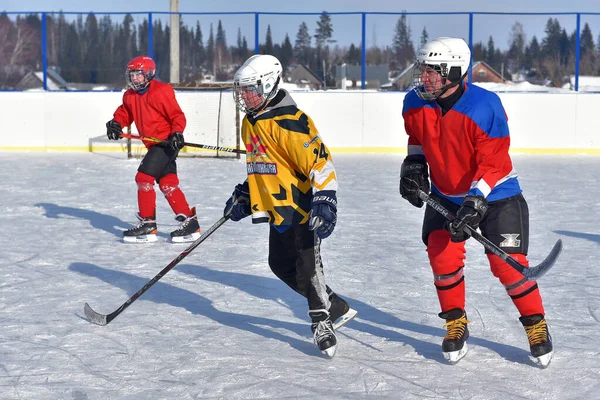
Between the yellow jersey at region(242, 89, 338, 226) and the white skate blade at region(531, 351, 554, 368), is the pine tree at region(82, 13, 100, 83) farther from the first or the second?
the white skate blade at region(531, 351, 554, 368)

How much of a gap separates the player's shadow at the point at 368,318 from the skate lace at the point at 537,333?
10cm

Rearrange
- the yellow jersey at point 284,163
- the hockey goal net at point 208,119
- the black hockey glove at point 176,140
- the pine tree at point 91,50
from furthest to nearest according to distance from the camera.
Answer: the pine tree at point 91,50, the hockey goal net at point 208,119, the black hockey glove at point 176,140, the yellow jersey at point 284,163

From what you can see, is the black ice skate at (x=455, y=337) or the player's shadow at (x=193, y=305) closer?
the black ice skate at (x=455, y=337)

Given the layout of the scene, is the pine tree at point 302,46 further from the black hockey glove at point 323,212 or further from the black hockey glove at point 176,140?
→ the black hockey glove at point 323,212

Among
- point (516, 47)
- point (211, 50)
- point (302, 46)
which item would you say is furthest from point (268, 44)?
point (516, 47)

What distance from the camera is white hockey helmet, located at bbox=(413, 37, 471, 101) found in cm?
304

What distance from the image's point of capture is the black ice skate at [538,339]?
312 centimetres

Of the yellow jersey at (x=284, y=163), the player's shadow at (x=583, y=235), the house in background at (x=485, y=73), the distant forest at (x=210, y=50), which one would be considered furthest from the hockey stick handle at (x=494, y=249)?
the house in background at (x=485, y=73)

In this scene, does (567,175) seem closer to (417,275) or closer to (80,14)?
(417,275)

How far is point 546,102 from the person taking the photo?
33.7 ft

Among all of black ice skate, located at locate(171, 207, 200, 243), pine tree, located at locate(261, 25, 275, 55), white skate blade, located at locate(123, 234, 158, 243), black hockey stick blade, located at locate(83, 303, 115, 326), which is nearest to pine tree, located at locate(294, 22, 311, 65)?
pine tree, located at locate(261, 25, 275, 55)

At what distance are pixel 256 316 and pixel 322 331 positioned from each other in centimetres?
68

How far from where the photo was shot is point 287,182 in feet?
10.7

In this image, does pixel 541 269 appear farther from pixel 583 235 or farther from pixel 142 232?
pixel 142 232
